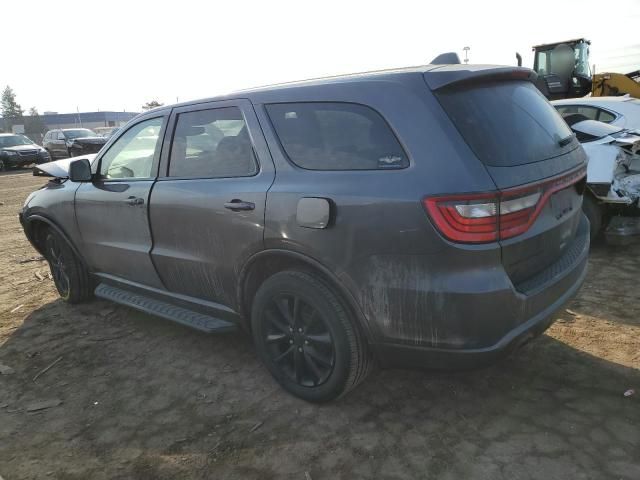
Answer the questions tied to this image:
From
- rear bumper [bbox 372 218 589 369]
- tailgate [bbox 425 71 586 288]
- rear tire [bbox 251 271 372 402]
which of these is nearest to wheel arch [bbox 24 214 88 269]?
rear tire [bbox 251 271 372 402]

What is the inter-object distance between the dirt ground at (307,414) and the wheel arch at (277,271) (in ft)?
1.79

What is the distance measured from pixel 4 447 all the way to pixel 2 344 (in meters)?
1.61

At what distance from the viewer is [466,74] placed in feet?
8.27

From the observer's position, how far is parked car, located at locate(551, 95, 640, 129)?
6824mm

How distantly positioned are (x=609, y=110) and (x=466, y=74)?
5.55 m

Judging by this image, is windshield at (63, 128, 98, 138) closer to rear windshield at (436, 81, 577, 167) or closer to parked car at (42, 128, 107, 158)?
parked car at (42, 128, 107, 158)

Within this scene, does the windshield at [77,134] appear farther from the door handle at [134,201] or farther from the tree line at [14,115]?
the tree line at [14,115]

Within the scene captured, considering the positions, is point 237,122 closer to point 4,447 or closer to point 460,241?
point 460,241

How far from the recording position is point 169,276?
359cm

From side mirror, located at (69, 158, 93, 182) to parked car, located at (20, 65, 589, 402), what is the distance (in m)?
0.66

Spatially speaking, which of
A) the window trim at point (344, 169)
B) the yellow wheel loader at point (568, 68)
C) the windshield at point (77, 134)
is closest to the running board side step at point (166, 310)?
the window trim at point (344, 169)

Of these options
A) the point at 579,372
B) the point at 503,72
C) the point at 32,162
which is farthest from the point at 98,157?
the point at 32,162

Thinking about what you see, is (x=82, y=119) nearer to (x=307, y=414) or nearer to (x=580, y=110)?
(x=580, y=110)

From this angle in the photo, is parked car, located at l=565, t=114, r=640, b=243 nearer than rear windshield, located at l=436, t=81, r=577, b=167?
No
